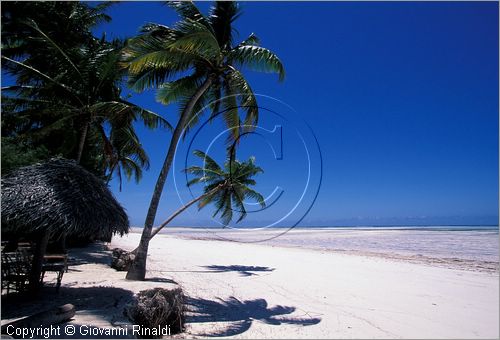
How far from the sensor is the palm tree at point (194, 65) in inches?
322

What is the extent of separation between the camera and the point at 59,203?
21.6 ft

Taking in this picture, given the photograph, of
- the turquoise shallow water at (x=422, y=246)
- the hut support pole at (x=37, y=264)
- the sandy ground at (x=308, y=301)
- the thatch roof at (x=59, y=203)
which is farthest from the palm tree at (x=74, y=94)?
the turquoise shallow water at (x=422, y=246)

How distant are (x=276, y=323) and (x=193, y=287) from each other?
147 inches

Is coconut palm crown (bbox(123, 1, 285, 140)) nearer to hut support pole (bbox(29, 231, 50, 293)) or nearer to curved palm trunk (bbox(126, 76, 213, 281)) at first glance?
curved palm trunk (bbox(126, 76, 213, 281))

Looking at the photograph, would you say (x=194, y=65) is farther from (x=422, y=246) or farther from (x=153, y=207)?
(x=422, y=246)

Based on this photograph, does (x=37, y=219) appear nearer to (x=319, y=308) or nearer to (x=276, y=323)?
(x=276, y=323)

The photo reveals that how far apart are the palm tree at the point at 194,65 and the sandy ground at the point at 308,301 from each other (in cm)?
201

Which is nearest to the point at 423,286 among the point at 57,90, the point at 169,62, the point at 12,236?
the point at 169,62

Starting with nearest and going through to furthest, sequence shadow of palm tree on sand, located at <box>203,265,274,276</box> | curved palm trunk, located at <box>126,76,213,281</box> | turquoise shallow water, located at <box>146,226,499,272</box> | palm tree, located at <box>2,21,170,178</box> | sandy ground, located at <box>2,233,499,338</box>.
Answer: sandy ground, located at <box>2,233,499,338</box>, curved palm trunk, located at <box>126,76,213,281</box>, palm tree, located at <box>2,21,170,178</box>, shadow of palm tree on sand, located at <box>203,265,274,276</box>, turquoise shallow water, located at <box>146,226,499,272</box>

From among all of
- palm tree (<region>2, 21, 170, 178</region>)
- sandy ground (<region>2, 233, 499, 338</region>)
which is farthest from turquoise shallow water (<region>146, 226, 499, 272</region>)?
palm tree (<region>2, 21, 170, 178</region>)

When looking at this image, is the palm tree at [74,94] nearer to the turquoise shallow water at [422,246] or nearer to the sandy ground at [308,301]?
the sandy ground at [308,301]

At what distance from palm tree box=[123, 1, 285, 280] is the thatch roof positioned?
1.94 metres

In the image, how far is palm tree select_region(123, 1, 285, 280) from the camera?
8180 millimetres

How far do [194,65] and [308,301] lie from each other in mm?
6530
